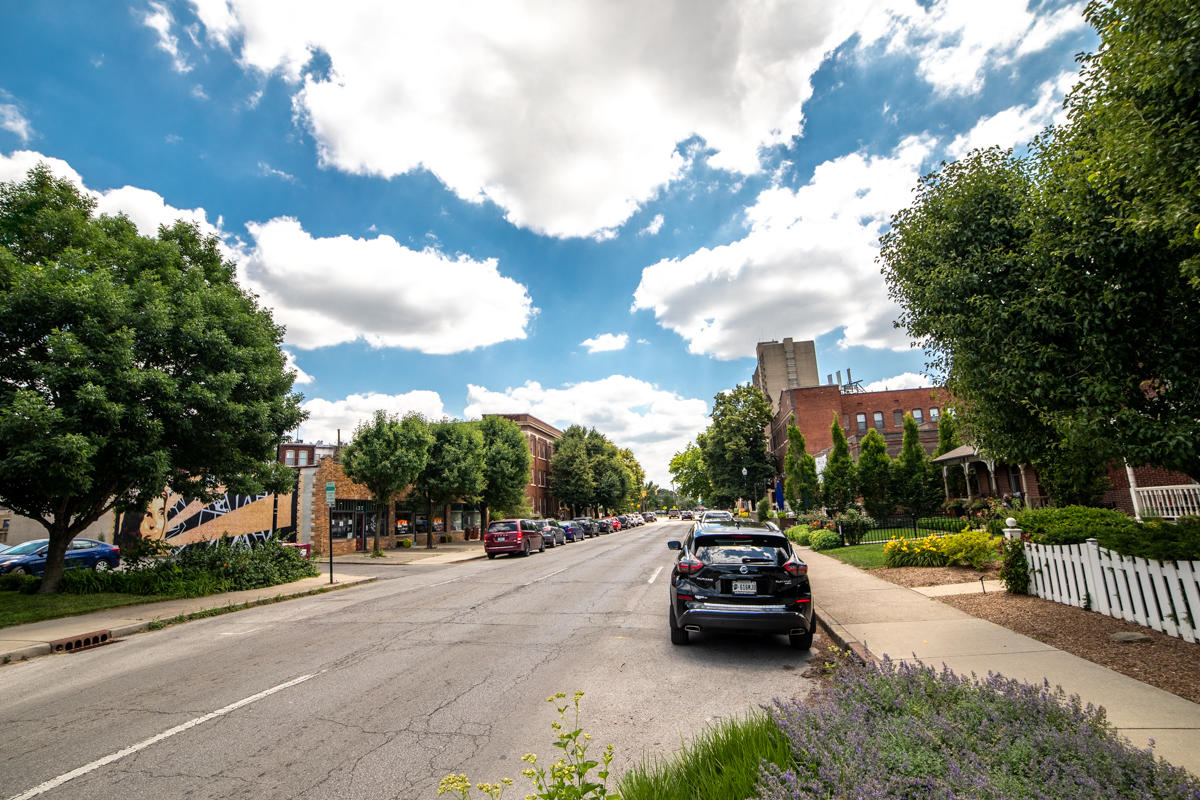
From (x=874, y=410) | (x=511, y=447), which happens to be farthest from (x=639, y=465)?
→ (x=511, y=447)

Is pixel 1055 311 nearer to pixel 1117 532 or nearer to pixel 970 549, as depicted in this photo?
pixel 1117 532

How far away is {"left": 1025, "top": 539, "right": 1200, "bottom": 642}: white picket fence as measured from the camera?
6.61 meters

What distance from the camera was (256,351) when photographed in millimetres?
15234

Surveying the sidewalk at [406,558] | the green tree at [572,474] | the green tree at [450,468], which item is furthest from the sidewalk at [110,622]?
the green tree at [572,474]

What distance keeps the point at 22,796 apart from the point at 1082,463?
14684mm

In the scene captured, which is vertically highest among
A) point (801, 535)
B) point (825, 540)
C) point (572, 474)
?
point (572, 474)

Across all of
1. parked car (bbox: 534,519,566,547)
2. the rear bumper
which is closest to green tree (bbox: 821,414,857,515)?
parked car (bbox: 534,519,566,547)

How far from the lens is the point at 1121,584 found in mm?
7605

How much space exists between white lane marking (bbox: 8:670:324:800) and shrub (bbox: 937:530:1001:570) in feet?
43.1

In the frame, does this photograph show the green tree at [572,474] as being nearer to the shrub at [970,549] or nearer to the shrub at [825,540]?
A: the shrub at [825,540]

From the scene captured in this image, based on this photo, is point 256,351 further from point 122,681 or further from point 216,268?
point 122,681

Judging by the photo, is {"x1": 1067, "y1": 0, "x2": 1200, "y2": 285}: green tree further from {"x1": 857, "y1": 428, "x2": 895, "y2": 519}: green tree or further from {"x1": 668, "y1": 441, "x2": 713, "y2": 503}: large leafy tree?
{"x1": 668, "y1": 441, "x2": 713, "y2": 503}: large leafy tree

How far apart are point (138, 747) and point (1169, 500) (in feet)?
77.5

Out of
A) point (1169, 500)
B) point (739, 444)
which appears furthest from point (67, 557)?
point (739, 444)
